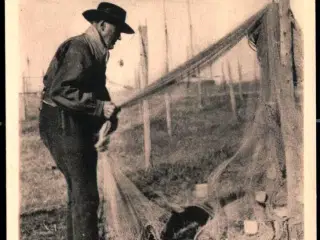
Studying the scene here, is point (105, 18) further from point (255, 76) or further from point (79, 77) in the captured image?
point (255, 76)

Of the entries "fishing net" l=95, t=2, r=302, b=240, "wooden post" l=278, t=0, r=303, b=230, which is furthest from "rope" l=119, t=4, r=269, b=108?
"wooden post" l=278, t=0, r=303, b=230

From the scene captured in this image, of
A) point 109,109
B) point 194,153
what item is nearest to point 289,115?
point 194,153

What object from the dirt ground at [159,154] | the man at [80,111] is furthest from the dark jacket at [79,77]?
the dirt ground at [159,154]

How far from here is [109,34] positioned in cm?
206

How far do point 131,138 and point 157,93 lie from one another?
18cm

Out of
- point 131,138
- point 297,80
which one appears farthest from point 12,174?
point 297,80

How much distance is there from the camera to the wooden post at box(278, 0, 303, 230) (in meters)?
2.20

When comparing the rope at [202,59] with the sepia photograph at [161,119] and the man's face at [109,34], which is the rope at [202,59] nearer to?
the sepia photograph at [161,119]

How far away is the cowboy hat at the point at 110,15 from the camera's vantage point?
2.03 m

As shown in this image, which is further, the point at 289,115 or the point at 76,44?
the point at 289,115

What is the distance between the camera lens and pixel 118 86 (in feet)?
6.70

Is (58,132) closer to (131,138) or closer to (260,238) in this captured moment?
(131,138)

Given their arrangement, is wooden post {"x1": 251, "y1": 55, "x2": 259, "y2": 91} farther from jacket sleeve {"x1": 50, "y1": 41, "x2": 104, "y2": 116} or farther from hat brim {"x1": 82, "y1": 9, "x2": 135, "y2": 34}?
jacket sleeve {"x1": 50, "y1": 41, "x2": 104, "y2": 116}

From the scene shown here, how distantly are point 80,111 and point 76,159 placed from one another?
16cm
